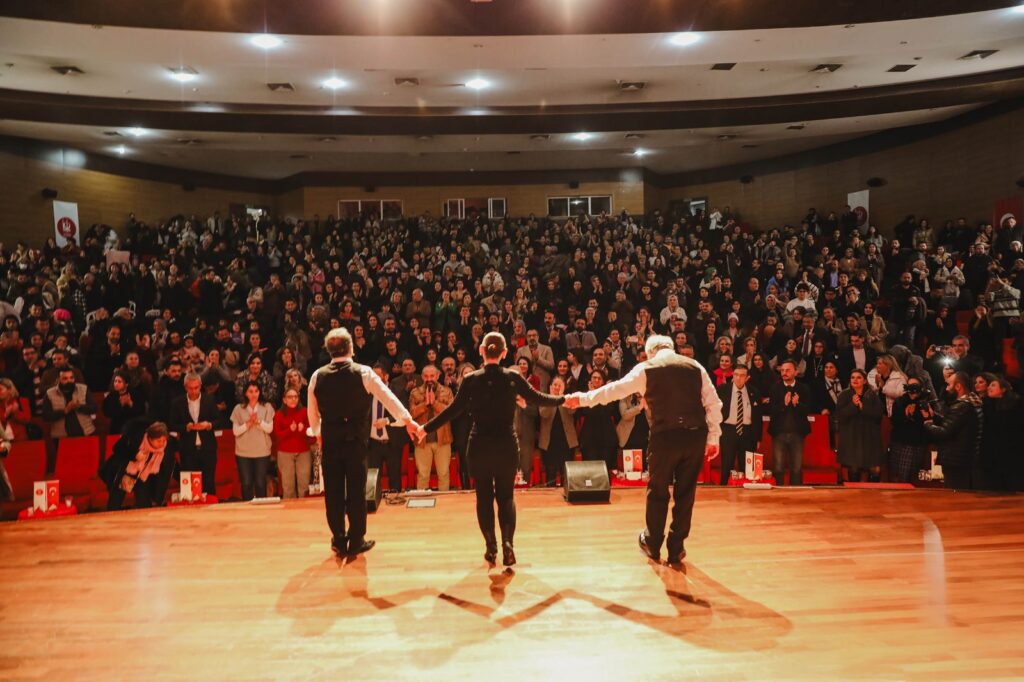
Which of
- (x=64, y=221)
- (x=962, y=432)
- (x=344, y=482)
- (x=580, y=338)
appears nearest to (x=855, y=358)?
(x=962, y=432)

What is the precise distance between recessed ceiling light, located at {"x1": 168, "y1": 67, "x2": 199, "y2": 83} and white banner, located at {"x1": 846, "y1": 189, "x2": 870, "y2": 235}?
13.6m

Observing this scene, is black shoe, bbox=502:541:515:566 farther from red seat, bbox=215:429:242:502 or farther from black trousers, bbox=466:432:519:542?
red seat, bbox=215:429:242:502

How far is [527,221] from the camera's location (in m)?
16.5

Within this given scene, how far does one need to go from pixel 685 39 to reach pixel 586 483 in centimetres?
542

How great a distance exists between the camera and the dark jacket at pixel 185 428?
21.4 feet

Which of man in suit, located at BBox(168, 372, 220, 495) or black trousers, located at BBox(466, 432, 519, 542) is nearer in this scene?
black trousers, located at BBox(466, 432, 519, 542)

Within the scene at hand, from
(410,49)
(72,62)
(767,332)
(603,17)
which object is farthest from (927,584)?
(72,62)

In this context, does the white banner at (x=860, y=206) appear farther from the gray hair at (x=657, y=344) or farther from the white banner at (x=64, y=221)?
the white banner at (x=64, y=221)

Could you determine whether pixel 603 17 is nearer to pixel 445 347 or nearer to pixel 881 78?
pixel 445 347

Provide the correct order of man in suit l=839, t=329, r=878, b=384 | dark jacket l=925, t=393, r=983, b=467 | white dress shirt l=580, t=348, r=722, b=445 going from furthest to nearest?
man in suit l=839, t=329, r=878, b=384
dark jacket l=925, t=393, r=983, b=467
white dress shirt l=580, t=348, r=722, b=445

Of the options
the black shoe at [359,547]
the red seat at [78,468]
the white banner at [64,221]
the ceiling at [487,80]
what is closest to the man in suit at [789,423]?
the ceiling at [487,80]

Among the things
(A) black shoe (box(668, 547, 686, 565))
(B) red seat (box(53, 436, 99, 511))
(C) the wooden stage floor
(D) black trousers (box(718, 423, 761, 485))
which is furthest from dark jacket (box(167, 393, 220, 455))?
(D) black trousers (box(718, 423, 761, 485))

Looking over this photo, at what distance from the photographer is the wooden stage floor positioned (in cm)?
321

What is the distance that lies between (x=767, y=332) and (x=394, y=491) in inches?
217
